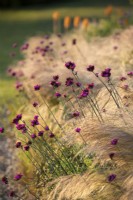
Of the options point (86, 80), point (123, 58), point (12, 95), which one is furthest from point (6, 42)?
point (86, 80)

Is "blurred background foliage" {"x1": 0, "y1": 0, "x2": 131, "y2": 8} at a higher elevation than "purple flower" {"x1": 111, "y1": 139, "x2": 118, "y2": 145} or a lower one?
higher

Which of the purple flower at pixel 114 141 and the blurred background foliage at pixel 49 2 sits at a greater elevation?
the blurred background foliage at pixel 49 2

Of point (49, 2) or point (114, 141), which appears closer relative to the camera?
point (114, 141)

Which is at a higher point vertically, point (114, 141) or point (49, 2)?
point (49, 2)

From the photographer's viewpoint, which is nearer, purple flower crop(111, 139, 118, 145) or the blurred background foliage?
purple flower crop(111, 139, 118, 145)

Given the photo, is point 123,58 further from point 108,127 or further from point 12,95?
point 12,95

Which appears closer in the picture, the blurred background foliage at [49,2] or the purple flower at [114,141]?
the purple flower at [114,141]

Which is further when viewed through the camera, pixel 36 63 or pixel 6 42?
pixel 6 42

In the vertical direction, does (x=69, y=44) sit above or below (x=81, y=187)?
above

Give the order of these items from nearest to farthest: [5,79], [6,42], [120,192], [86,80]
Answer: [120,192], [86,80], [5,79], [6,42]

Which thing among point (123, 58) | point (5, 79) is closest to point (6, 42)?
point (5, 79)

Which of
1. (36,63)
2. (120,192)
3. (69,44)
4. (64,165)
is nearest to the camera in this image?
(120,192)
